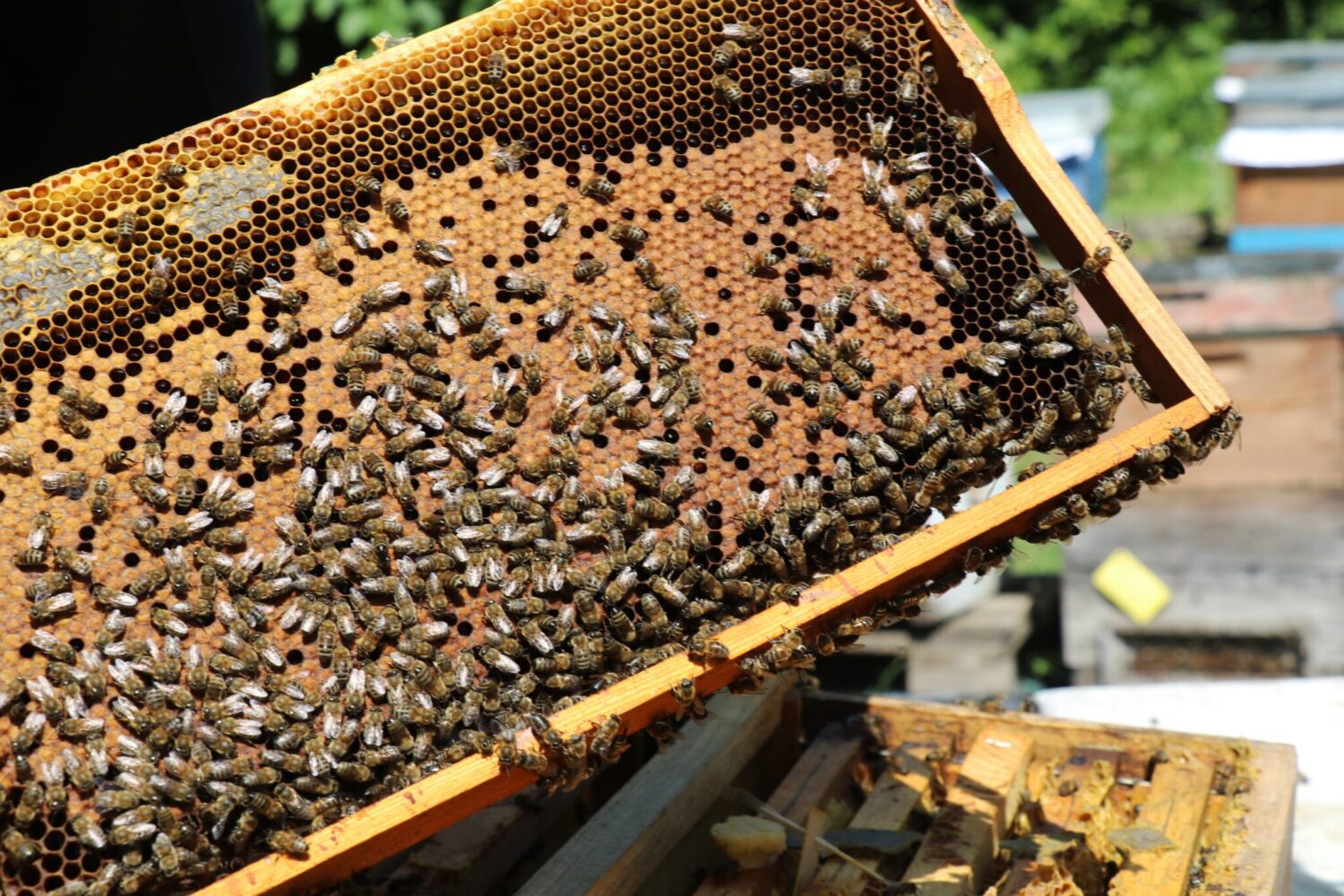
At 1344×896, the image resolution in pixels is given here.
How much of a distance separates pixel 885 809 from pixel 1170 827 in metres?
0.88

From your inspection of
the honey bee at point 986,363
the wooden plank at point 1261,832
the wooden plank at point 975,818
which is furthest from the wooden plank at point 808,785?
the honey bee at point 986,363

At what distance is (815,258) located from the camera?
358cm

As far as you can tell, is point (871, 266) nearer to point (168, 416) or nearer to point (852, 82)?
point (852, 82)

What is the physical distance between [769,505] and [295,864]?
144 centimetres

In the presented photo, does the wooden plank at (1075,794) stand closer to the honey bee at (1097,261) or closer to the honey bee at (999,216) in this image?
the honey bee at (1097,261)

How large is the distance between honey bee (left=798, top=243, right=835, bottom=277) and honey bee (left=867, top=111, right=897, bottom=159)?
320mm

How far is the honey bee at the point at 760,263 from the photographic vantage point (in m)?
3.58

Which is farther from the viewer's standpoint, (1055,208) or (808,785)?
(808,785)

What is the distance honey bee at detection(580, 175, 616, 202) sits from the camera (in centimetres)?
355

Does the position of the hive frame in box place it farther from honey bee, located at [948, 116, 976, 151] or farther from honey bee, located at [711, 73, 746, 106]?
honey bee, located at [711, 73, 746, 106]

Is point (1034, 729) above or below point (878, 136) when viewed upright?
→ below

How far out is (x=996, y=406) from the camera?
3500 mm

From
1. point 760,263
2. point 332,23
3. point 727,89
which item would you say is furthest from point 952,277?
point 332,23

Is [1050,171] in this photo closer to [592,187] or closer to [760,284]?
[760,284]
